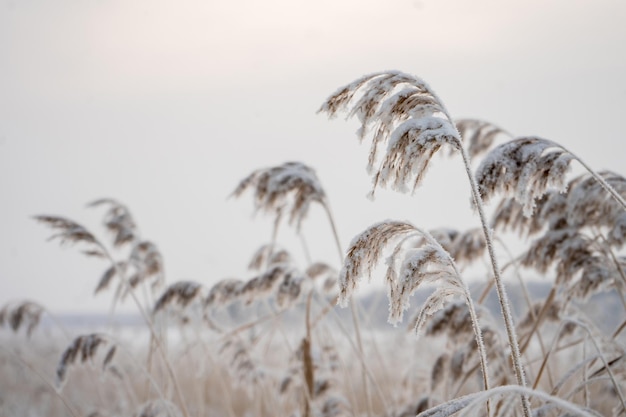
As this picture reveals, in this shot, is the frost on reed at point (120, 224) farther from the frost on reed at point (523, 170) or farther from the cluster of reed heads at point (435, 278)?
the frost on reed at point (523, 170)

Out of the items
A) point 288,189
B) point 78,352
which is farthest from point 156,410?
point 288,189

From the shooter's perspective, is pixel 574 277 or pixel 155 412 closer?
pixel 574 277

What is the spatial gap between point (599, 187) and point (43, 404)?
637 centimetres

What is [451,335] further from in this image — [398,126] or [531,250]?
[398,126]

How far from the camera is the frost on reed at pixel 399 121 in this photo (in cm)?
148

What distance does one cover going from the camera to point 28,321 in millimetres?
4410

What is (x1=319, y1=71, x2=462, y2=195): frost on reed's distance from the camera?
4.87ft

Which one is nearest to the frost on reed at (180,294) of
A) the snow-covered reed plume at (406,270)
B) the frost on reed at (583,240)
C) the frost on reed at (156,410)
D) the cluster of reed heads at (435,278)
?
the cluster of reed heads at (435,278)

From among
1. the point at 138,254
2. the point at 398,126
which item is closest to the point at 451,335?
the point at 398,126

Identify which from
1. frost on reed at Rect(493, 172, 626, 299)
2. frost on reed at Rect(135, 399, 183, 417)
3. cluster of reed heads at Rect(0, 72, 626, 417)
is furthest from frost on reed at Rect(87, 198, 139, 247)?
frost on reed at Rect(493, 172, 626, 299)

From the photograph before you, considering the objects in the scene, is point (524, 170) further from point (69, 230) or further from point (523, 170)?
point (69, 230)

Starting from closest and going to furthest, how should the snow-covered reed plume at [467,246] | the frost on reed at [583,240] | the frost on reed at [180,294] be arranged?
the frost on reed at [583,240]
the snow-covered reed plume at [467,246]
the frost on reed at [180,294]

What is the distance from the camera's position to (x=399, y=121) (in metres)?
1.62

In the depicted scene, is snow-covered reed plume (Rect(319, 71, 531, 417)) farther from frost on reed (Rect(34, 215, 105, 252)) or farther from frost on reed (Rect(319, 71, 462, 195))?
frost on reed (Rect(34, 215, 105, 252))
